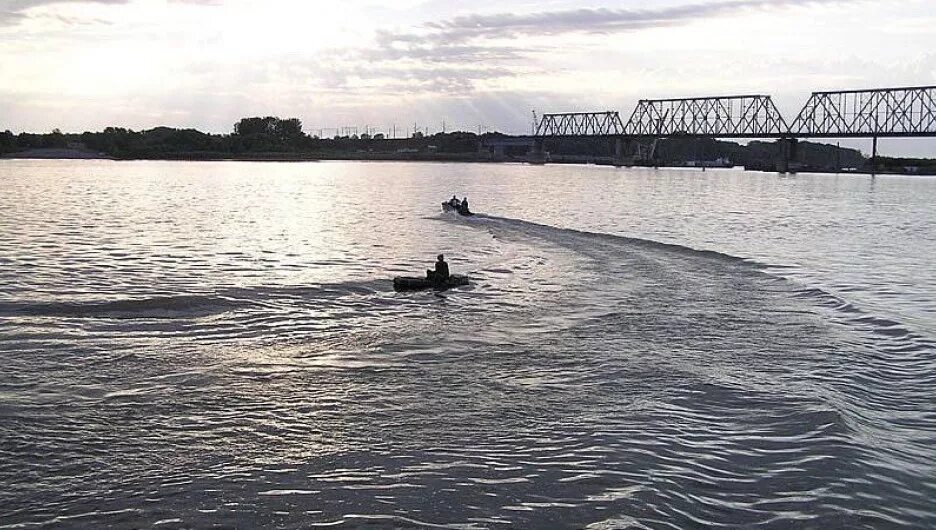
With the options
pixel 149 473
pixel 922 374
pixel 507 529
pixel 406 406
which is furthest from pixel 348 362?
pixel 922 374

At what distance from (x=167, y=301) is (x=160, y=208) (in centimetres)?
5942

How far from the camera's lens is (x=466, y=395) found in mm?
19234

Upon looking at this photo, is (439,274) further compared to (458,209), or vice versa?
(458,209)

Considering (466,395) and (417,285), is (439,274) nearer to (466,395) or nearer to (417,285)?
(417,285)

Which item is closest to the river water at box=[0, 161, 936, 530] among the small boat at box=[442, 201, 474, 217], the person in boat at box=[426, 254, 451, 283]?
the person in boat at box=[426, 254, 451, 283]

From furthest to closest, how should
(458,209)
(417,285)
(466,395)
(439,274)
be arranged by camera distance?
(458,209) → (439,274) → (417,285) → (466,395)

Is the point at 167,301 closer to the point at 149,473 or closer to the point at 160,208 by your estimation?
the point at 149,473

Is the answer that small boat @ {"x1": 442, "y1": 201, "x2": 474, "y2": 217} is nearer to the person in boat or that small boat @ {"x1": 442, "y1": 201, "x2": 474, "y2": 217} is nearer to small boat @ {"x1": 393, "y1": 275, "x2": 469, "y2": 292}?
the person in boat

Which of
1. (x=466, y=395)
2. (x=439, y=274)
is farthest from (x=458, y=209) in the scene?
(x=466, y=395)

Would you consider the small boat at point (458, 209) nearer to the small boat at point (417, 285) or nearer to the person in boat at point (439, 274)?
the person in boat at point (439, 274)

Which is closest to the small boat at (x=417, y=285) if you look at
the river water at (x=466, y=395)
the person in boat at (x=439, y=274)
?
the person in boat at (x=439, y=274)

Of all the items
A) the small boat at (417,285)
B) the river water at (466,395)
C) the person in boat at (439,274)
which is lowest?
the river water at (466,395)

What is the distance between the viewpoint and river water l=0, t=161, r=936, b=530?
44.6 ft

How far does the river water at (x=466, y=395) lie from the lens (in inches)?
535
